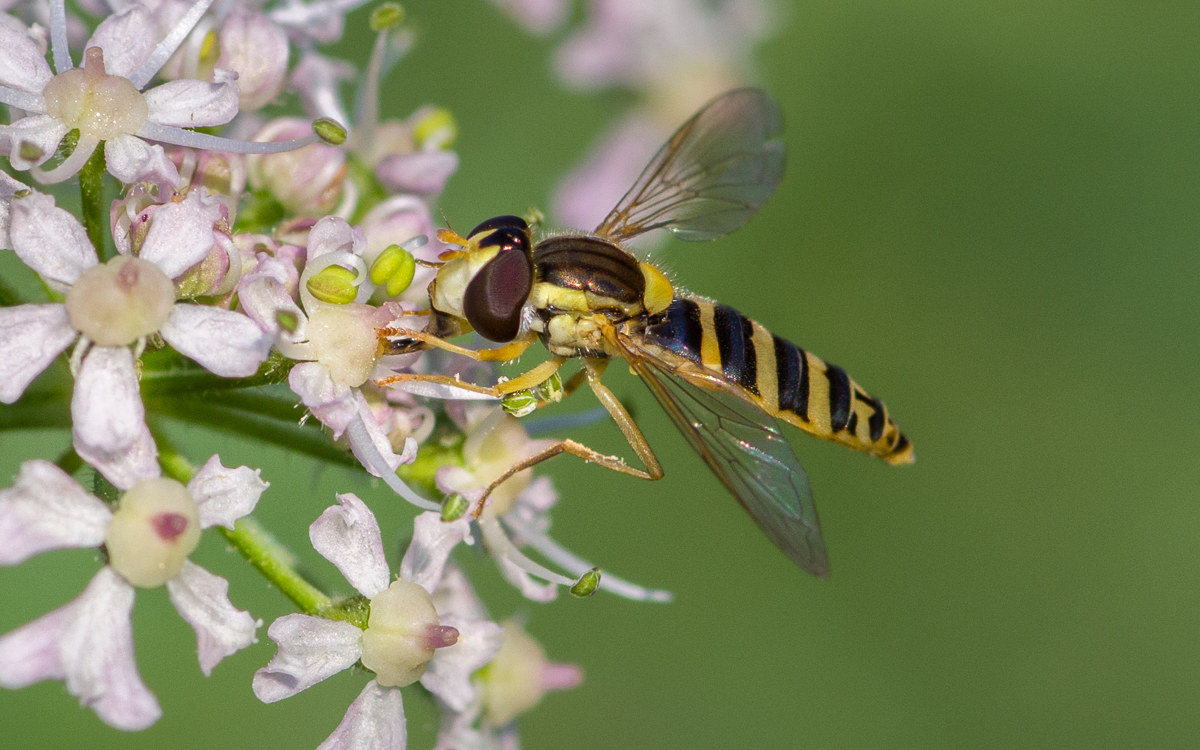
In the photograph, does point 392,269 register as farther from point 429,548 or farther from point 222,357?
point 429,548

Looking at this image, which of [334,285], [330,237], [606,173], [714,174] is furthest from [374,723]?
[606,173]

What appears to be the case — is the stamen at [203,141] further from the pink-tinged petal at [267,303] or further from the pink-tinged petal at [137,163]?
the pink-tinged petal at [267,303]

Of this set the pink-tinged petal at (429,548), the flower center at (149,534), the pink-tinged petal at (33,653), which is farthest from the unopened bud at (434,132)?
the pink-tinged petal at (33,653)

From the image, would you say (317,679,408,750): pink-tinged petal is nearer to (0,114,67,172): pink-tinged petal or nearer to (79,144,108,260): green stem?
(79,144,108,260): green stem

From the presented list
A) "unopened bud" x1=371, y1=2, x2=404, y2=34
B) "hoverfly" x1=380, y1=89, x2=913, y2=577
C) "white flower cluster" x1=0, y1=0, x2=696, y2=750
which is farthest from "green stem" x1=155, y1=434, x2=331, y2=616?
"unopened bud" x1=371, y1=2, x2=404, y2=34

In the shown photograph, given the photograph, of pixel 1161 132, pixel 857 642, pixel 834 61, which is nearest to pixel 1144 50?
pixel 1161 132
